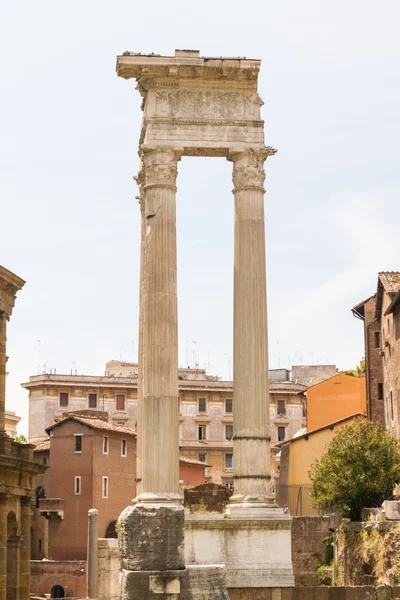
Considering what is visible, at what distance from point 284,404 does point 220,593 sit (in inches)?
2400

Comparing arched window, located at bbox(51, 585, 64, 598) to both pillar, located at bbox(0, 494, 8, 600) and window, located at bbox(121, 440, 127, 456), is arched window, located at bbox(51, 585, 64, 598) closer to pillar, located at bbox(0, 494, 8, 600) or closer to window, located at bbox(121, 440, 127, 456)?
window, located at bbox(121, 440, 127, 456)

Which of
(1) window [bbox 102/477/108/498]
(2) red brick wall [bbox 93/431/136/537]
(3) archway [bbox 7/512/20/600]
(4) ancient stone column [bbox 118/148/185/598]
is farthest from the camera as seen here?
(1) window [bbox 102/477/108/498]

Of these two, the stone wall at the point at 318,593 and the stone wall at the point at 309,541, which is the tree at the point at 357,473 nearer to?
the stone wall at the point at 309,541

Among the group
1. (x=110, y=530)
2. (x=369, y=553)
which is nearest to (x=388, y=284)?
(x=369, y=553)

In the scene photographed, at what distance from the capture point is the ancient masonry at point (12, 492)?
122 ft

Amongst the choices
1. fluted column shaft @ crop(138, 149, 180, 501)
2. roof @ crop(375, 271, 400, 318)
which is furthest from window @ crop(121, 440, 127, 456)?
fluted column shaft @ crop(138, 149, 180, 501)

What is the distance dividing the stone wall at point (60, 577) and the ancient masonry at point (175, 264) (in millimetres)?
32637

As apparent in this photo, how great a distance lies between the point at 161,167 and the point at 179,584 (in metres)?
9.28

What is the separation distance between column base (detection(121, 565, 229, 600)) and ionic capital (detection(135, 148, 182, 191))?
8860 mm

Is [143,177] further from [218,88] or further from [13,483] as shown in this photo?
[13,483]

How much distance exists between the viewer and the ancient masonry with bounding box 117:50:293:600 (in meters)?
20.7

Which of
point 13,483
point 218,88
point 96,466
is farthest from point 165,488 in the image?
point 96,466

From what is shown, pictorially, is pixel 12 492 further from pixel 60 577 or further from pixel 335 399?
pixel 335 399

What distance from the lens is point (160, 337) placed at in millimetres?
20938
